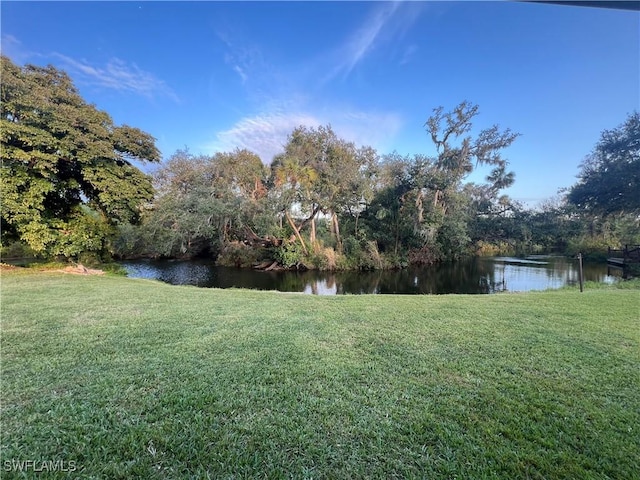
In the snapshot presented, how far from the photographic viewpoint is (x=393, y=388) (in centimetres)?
202

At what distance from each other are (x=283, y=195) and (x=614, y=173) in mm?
15485

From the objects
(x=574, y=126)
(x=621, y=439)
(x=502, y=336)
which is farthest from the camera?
(x=574, y=126)

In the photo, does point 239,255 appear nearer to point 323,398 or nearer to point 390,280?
point 390,280

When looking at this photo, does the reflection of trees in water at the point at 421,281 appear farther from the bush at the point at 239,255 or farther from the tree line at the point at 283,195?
the bush at the point at 239,255

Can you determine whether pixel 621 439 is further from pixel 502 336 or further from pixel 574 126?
pixel 574 126

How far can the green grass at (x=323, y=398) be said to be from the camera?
4.50 feet

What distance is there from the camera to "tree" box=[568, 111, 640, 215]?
43.5ft

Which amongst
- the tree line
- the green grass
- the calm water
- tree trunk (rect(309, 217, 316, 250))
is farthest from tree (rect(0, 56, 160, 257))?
→ tree trunk (rect(309, 217, 316, 250))

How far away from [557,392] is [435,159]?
17.7m

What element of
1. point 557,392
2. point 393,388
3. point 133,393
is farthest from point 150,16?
point 557,392

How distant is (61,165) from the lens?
31.0 feet

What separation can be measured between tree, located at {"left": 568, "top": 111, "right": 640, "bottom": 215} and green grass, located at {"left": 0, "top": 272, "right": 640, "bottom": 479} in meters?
14.5

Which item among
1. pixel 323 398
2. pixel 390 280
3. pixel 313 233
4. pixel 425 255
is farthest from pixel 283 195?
pixel 323 398

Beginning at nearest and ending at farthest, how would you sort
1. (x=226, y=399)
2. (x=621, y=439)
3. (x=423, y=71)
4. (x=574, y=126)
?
(x=621, y=439)
(x=226, y=399)
(x=574, y=126)
(x=423, y=71)
